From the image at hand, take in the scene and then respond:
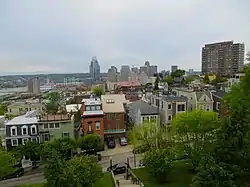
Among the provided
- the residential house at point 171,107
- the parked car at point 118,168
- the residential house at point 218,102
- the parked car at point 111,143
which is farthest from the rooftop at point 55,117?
the residential house at point 218,102

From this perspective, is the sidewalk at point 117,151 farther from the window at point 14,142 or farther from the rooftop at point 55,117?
the window at point 14,142

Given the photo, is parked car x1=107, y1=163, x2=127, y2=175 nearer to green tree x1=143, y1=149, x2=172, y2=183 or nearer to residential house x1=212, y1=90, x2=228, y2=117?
green tree x1=143, y1=149, x2=172, y2=183

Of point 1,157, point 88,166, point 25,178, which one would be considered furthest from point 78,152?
point 88,166

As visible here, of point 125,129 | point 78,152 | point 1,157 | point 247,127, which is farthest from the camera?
point 125,129

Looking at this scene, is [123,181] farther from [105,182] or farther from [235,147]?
[235,147]

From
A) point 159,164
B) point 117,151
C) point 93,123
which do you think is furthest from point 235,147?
point 93,123

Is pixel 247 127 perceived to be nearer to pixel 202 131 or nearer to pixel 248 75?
pixel 248 75
